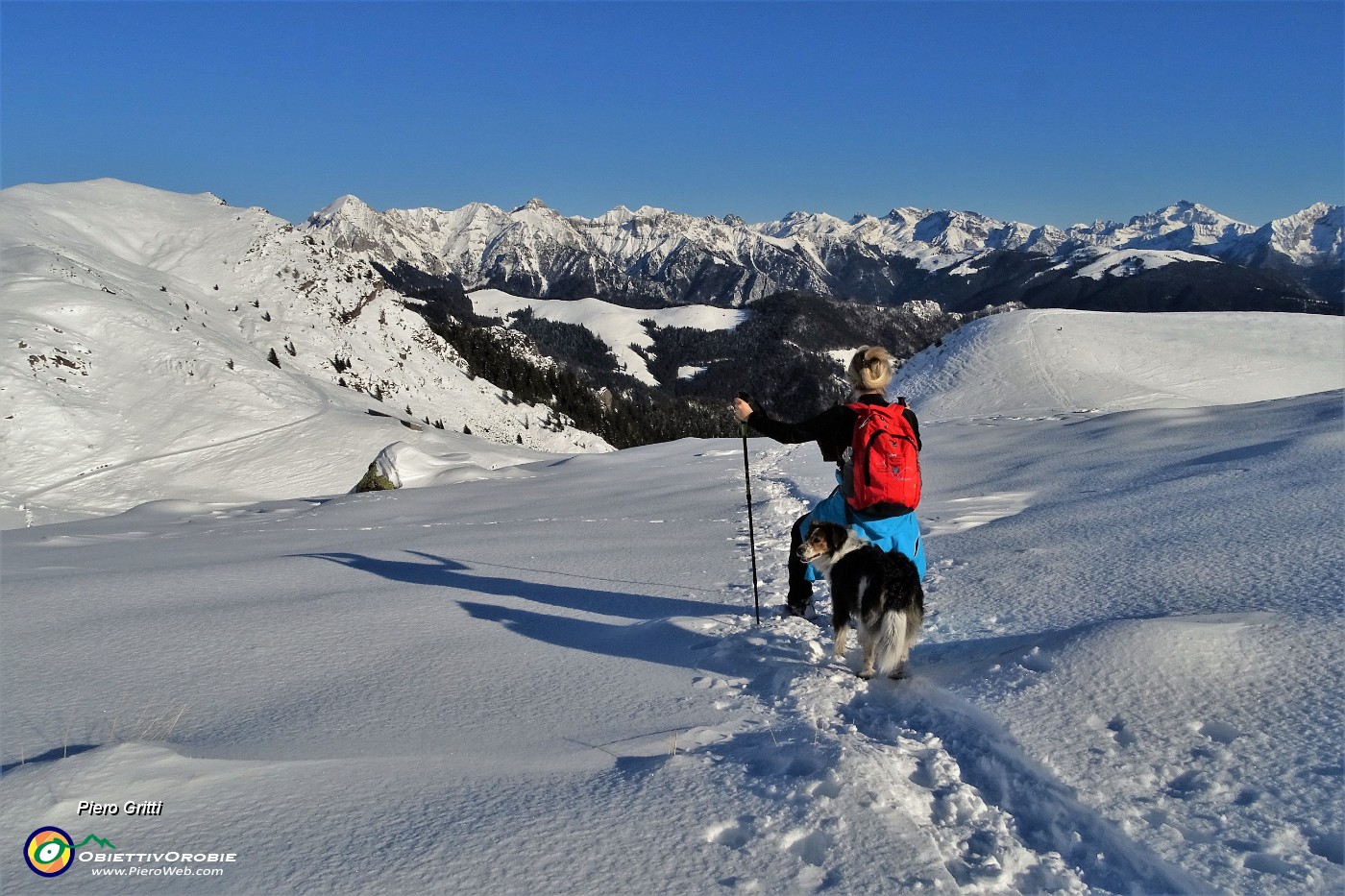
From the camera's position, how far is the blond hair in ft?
15.2

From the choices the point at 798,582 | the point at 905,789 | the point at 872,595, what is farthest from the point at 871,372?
the point at 905,789

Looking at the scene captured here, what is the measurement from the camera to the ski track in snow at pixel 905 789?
8.42 feet

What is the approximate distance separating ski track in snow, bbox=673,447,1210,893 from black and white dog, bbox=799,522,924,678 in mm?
224

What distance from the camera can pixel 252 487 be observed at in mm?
25500

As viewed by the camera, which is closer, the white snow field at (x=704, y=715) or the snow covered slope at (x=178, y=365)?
the white snow field at (x=704, y=715)

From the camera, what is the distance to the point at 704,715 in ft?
13.2

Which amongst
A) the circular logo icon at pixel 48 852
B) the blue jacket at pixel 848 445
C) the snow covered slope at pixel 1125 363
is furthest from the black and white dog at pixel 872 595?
the snow covered slope at pixel 1125 363

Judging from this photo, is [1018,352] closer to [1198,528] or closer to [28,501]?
[1198,528]

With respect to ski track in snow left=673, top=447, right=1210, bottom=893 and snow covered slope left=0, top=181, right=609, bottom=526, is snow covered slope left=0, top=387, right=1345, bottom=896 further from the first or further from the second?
snow covered slope left=0, top=181, right=609, bottom=526

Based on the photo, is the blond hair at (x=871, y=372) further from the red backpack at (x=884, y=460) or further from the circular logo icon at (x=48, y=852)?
the circular logo icon at (x=48, y=852)

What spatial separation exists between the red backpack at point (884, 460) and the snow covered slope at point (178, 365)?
77.1 ft

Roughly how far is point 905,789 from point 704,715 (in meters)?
1.25

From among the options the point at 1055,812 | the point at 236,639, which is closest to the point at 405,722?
the point at 236,639

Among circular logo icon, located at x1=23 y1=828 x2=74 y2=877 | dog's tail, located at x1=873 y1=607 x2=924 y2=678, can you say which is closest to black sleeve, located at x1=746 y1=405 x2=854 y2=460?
dog's tail, located at x1=873 y1=607 x2=924 y2=678
